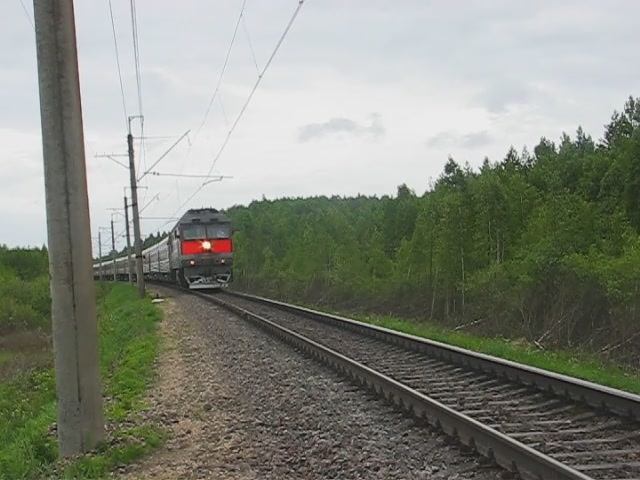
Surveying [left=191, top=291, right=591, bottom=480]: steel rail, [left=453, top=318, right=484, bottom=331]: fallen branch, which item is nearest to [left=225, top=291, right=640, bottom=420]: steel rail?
[left=191, top=291, right=591, bottom=480]: steel rail

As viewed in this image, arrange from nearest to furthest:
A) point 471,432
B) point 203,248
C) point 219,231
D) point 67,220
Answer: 1. point 471,432
2. point 67,220
3. point 203,248
4. point 219,231

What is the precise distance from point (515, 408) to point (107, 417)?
4593 mm

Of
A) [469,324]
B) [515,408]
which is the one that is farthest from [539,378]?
[469,324]

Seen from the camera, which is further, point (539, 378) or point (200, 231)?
point (200, 231)

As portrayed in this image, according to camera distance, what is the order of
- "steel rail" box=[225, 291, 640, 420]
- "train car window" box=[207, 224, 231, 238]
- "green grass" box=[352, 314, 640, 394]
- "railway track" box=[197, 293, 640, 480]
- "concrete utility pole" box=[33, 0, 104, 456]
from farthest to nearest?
"train car window" box=[207, 224, 231, 238], "green grass" box=[352, 314, 640, 394], "concrete utility pole" box=[33, 0, 104, 456], "steel rail" box=[225, 291, 640, 420], "railway track" box=[197, 293, 640, 480]

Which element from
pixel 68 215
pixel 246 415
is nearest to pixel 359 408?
pixel 246 415

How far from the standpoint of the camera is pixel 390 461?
248 inches

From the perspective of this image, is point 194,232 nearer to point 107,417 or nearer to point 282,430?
point 107,417

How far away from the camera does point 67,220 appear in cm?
719

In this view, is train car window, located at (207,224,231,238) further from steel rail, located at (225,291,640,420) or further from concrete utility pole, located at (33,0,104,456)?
concrete utility pole, located at (33,0,104,456)

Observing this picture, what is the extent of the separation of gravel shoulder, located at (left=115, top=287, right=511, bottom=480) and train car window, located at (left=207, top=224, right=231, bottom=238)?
2532 cm

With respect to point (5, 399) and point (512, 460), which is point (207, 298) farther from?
point (512, 460)

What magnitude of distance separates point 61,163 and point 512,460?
4702 millimetres

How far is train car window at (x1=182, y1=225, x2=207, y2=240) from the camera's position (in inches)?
1502
